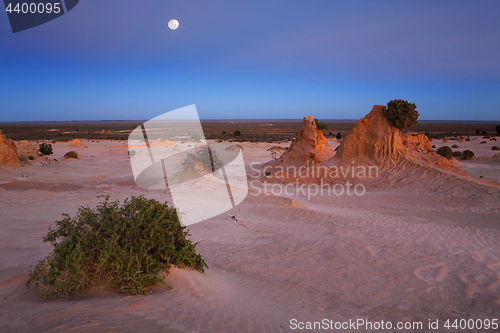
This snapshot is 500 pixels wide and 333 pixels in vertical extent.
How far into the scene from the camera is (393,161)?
14.4 m

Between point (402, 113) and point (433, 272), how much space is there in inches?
400

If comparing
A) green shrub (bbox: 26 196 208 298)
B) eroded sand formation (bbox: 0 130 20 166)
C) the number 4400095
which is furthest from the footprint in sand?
eroded sand formation (bbox: 0 130 20 166)

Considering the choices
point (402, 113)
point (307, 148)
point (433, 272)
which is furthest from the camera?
point (307, 148)

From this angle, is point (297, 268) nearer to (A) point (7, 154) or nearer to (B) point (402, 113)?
(B) point (402, 113)

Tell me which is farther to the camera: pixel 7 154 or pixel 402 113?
pixel 7 154

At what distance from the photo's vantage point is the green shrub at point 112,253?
3783 millimetres

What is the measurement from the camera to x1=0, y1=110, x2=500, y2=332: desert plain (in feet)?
11.6

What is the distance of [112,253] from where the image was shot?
3824 mm

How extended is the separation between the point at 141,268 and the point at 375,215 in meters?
7.86

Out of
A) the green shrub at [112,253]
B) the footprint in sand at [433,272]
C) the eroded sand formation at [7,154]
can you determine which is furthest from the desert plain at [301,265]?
the eroded sand formation at [7,154]

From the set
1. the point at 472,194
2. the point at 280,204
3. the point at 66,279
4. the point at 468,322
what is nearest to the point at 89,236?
the point at 66,279

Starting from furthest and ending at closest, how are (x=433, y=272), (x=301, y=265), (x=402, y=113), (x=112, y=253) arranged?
(x=402, y=113) < (x=301, y=265) < (x=433, y=272) < (x=112, y=253)

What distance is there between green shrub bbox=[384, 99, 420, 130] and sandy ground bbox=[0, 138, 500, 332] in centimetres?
376

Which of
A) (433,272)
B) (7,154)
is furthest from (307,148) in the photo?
(7,154)
